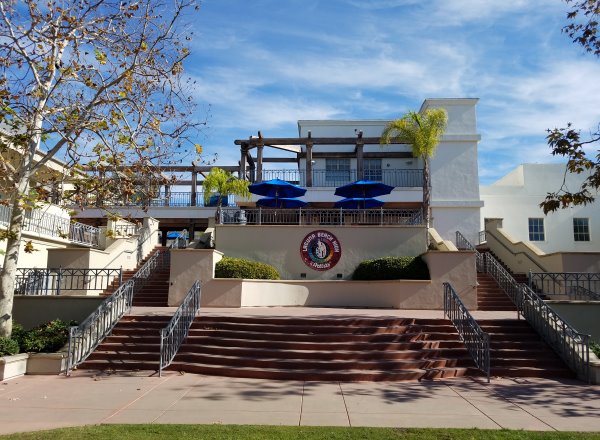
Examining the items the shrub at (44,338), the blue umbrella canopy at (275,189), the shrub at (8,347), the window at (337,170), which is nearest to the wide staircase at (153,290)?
the shrub at (44,338)

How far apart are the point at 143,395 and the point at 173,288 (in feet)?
27.9

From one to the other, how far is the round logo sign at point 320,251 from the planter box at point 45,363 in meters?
11.2

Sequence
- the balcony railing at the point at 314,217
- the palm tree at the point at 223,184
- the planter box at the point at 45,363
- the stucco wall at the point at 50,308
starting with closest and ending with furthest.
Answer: the planter box at the point at 45,363 < the stucco wall at the point at 50,308 < the balcony railing at the point at 314,217 < the palm tree at the point at 223,184

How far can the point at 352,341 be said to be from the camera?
11.8m

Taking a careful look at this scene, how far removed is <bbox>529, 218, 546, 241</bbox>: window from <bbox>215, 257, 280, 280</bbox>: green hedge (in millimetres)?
17015

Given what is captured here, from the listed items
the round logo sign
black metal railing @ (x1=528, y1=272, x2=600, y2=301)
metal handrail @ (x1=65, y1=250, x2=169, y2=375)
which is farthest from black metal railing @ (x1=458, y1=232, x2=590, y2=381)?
metal handrail @ (x1=65, y1=250, x2=169, y2=375)

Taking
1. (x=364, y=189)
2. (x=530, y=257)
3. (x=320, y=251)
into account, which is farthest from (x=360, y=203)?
(x=530, y=257)

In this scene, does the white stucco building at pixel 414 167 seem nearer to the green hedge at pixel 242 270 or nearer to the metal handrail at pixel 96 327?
the green hedge at pixel 242 270

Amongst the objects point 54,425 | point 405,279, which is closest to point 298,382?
point 54,425

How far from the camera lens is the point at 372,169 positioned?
3200 cm

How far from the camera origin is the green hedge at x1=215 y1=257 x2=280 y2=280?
17672 millimetres

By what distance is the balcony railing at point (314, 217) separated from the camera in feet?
70.2

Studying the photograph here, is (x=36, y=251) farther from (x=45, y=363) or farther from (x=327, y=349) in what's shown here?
(x=327, y=349)

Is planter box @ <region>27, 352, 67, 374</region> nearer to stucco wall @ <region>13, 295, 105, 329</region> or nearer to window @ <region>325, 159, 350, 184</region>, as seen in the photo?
stucco wall @ <region>13, 295, 105, 329</region>
